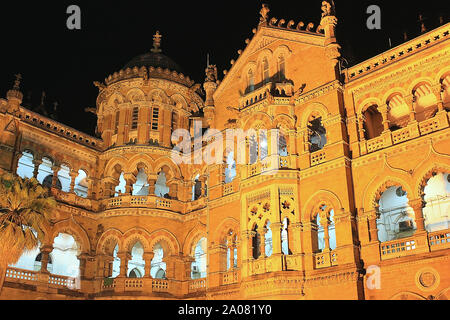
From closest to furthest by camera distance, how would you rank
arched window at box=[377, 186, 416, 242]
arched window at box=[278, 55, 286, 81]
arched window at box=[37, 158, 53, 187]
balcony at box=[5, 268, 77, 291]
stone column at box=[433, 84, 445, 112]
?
1. stone column at box=[433, 84, 445, 112]
2. arched window at box=[377, 186, 416, 242]
3. balcony at box=[5, 268, 77, 291]
4. arched window at box=[278, 55, 286, 81]
5. arched window at box=[37, 158, 53, 187]

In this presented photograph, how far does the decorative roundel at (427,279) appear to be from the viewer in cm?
2123

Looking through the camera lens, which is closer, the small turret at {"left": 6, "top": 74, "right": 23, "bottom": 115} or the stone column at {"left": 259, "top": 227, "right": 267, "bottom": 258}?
the stone column at {"left": 259, "top": 227, "right": 267, "bottom": 258}

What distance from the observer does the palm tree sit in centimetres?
2356

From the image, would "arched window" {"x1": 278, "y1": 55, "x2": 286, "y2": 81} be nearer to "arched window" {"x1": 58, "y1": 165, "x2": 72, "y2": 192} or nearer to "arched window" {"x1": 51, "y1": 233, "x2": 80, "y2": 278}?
"arched window" {"x1": 58, "y1": 165, "x2": 72, "y2": 192}

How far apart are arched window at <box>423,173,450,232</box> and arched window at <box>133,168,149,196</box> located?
793 inches

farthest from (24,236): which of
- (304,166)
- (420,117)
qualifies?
(420,117)

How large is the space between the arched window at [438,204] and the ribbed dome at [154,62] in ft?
68.3

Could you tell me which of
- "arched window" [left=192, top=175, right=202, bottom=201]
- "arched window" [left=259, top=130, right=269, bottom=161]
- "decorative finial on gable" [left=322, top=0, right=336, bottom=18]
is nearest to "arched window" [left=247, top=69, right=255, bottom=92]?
"arched window" [left=259, top=130, right=269, bottom=161]

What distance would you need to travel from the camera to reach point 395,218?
28.5m

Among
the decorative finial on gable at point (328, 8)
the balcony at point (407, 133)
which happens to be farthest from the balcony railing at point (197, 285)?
the decorative finial on gable at point (328, 8)

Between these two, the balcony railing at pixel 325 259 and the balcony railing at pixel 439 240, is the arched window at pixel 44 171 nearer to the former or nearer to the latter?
the balcony railing at pixel 325 259

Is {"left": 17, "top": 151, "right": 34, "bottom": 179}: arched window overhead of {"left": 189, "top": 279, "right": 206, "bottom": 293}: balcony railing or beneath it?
overhead

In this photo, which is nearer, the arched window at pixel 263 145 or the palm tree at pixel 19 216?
the palm tree at pixel 19 216
